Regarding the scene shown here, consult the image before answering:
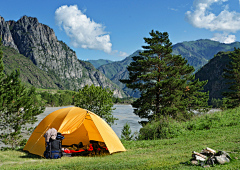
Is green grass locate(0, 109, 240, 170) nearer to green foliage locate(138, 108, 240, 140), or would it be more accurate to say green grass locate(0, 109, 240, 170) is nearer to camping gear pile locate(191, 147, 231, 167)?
green foliage locate(138, 108, 240, 140)

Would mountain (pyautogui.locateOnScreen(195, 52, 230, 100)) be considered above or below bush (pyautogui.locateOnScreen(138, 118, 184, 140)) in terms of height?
above

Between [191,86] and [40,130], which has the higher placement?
[191,86]

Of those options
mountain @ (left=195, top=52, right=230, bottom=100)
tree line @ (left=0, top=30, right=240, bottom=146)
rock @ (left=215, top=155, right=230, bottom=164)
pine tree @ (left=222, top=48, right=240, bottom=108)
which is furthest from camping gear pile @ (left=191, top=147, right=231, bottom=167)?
mountain @ (left=195, top=52, right=230, bottom=100)

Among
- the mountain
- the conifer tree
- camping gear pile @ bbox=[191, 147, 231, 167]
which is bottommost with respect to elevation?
camping gear pile @ bbox=[191, 147, 231, 167]

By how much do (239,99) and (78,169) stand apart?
33325 mm

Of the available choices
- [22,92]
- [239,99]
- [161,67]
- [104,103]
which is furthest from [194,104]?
[22,92]

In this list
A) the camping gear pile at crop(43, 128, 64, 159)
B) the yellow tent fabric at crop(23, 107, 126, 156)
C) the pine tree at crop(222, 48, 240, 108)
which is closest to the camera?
the camping gear pile at crop(43, 128, 64, 159)

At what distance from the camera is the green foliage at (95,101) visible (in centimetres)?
2406

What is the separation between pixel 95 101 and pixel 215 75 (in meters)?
157

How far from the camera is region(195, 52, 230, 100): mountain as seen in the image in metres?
148

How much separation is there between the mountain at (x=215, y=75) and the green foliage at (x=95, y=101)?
13846 centimetres

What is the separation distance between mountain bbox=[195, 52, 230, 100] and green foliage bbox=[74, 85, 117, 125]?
138456 mm

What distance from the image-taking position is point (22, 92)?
21188mm

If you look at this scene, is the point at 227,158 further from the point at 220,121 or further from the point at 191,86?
the point at 191,86
